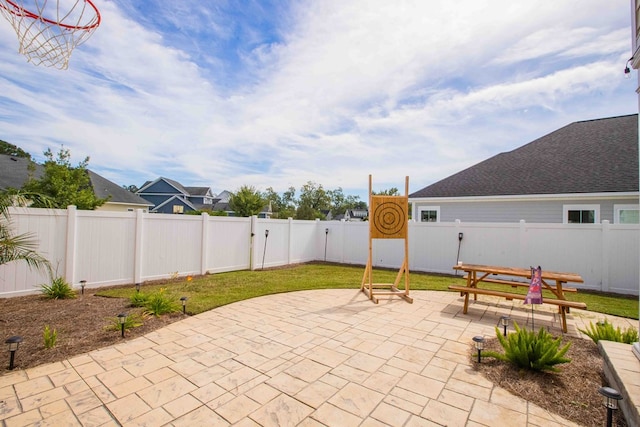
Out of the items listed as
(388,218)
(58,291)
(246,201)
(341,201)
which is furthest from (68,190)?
(341,201)

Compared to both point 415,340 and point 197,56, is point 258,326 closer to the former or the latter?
point 415,340

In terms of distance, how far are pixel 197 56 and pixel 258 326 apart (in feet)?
23.8

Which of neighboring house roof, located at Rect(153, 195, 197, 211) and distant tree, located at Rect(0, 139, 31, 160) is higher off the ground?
distant tree, located at Rect(0, 139, 31, 160)

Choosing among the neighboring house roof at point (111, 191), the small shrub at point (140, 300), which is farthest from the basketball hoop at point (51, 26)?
the neighboring house roof at point (111, 191)

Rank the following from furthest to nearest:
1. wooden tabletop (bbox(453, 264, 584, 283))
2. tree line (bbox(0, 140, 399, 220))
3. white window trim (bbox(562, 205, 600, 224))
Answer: tree line (bbox(0, 140, 399, 220))
white window trim (bbox(562, 205, 600, 224))
wooden tabletop (bbox(453, 264, 584, 283))

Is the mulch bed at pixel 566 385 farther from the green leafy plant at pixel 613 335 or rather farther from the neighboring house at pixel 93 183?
the neighboring house at pixel 93 183

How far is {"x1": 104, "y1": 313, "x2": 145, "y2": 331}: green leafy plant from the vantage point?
4.06 m

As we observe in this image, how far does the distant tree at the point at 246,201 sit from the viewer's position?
1966cm

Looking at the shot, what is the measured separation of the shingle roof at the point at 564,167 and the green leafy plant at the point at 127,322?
415 inches

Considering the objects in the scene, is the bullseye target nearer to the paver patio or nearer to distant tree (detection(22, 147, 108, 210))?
the paver patio

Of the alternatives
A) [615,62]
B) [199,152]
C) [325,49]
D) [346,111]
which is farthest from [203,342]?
[199,152]

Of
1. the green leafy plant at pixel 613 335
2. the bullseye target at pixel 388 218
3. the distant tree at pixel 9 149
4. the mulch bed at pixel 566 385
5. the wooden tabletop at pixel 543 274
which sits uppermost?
the distant tree at pixel 9 149

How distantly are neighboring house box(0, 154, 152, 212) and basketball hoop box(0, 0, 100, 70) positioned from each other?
11313mm

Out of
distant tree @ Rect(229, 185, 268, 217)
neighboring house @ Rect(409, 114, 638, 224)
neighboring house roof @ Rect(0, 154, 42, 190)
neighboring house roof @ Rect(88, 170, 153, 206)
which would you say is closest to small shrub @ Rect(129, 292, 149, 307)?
neighboring house @ Rect(409, 114, 638, 224)
